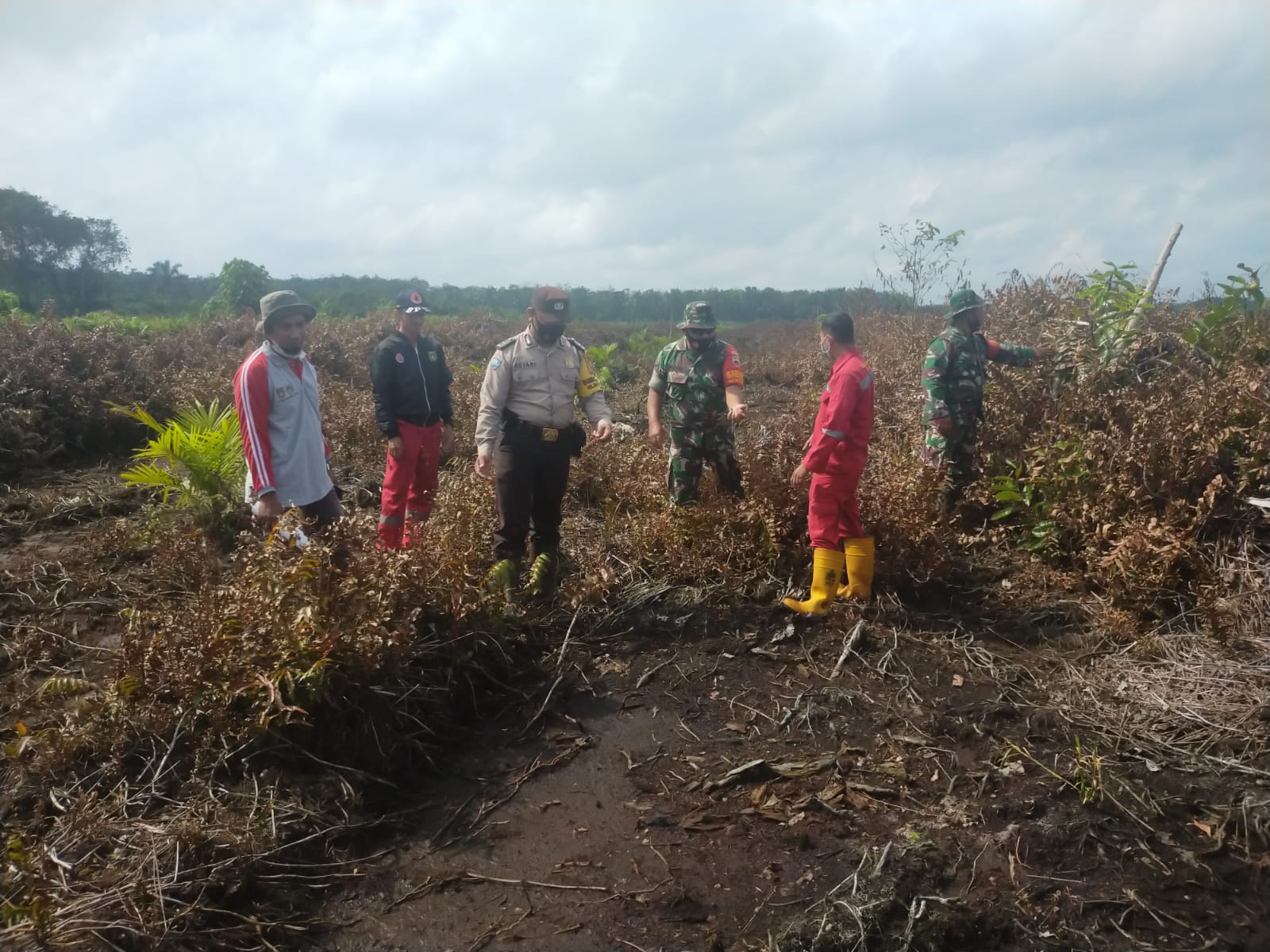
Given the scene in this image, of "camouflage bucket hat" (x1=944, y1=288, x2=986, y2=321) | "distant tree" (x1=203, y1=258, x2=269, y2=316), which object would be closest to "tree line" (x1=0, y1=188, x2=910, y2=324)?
"distant tree" (x1=203, y1=258, x2=269, y2=316)

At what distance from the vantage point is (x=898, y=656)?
4.36 metres

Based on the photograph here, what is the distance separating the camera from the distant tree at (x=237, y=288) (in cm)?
1812

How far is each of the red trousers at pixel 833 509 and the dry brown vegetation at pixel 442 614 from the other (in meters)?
0.46

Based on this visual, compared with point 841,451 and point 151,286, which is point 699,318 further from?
point 151,286

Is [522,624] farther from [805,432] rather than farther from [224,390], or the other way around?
[224,390]

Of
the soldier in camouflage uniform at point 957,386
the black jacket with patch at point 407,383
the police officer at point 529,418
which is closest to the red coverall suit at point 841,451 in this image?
the police officer at point 529,418

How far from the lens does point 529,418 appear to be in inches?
190

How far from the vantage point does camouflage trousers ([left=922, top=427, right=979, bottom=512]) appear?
20.1ft

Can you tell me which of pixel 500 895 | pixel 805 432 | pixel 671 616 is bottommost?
pixel 500 895

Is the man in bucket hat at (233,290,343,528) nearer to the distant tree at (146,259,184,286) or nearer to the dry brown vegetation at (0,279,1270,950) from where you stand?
the dry brown vegetation at (0,279,1270,950)

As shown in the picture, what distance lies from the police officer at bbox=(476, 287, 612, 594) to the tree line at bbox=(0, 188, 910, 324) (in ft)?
25.5

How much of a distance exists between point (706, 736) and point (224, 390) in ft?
27.2

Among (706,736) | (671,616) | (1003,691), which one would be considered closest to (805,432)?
(671,616)

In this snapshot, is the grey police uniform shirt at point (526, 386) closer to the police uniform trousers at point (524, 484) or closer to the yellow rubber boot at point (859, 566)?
the police uniform trousers at point (524, 484)
